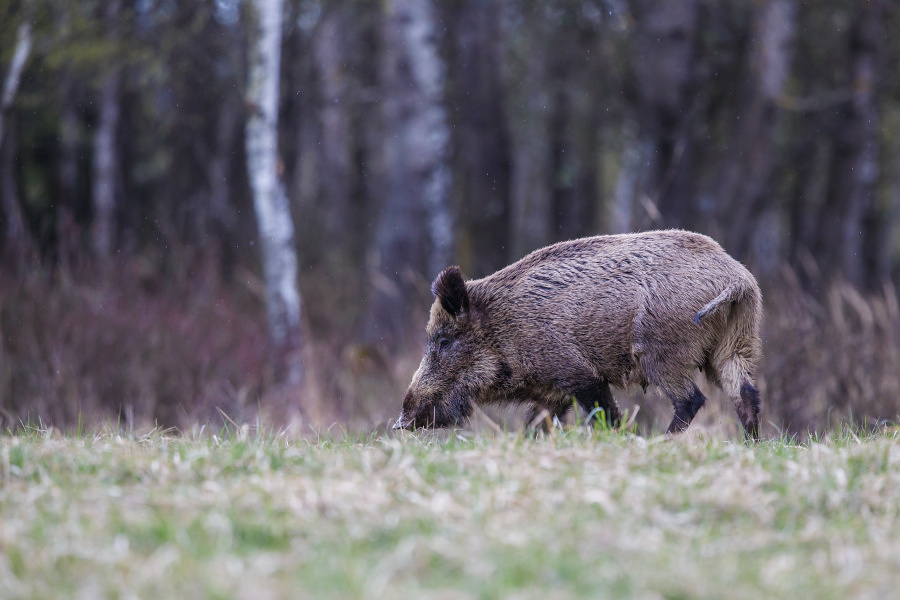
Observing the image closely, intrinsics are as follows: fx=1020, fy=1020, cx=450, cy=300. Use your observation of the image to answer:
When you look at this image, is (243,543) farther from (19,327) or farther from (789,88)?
(789,88)

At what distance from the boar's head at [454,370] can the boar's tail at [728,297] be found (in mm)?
1443

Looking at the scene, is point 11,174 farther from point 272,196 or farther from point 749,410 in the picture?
point 749,410

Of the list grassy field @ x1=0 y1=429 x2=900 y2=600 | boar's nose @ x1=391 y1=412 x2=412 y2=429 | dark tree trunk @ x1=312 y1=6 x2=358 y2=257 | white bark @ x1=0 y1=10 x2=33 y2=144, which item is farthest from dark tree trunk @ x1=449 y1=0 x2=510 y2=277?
grassy field @ x1=0 y1=429 x2=900 y2=600

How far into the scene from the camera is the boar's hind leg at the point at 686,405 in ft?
19.8

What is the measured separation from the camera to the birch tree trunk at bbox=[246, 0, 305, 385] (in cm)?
1002

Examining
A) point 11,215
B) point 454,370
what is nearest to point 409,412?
point 454,370

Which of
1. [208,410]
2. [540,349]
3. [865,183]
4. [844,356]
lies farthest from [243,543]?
[865,183]

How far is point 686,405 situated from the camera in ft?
19.8

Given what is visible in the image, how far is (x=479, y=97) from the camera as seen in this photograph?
56.0ft

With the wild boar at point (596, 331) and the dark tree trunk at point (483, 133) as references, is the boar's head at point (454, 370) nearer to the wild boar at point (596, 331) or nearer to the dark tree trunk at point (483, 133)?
the wild boar at point (596, 331)

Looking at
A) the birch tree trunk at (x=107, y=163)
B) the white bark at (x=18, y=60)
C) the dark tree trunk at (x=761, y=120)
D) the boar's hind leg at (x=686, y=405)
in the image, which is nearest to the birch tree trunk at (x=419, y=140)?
the white bark at (x=18, y=60)

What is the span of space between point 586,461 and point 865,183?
46.7 ft

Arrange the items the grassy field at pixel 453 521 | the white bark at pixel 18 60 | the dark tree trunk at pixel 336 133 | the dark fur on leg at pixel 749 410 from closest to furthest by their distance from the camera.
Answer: the grassy field at pixel 453 521 → the dark fur on leg at pixel 749 410 → the white bark at pixel 18 60 → the dark tree trunk at pixel 336 133

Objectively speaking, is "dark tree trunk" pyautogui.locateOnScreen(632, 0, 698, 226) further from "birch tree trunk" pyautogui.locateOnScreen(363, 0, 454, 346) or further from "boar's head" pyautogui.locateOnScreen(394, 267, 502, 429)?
"boar's head" pyautogui.locateOnScreen(394, 267, 502, 429)
